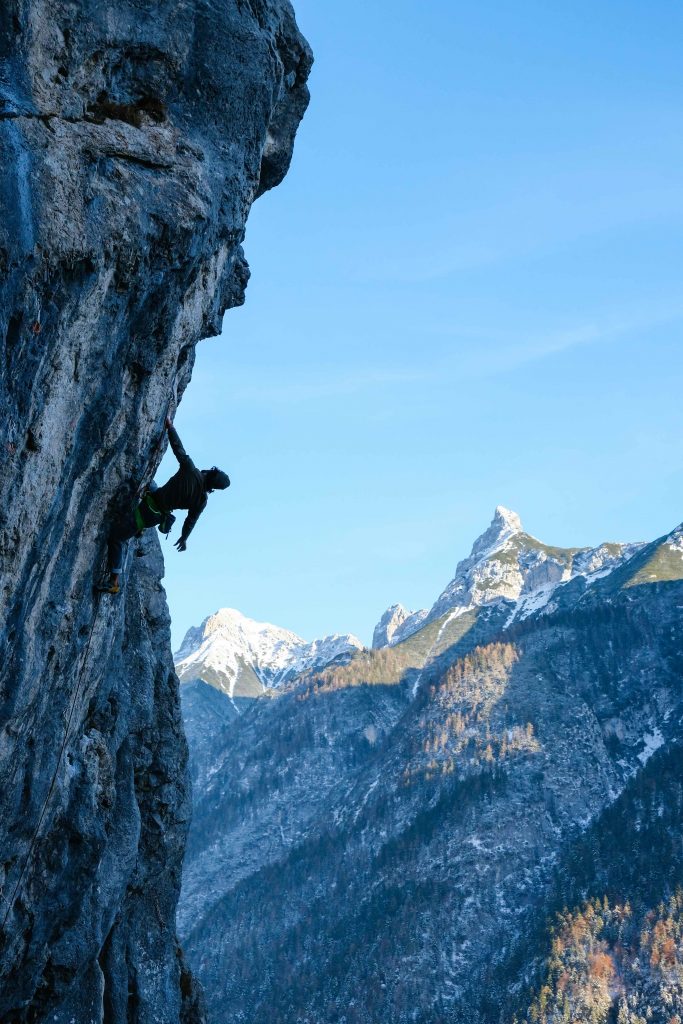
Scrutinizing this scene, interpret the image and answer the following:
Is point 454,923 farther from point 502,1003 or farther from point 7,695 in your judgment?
point 7,695

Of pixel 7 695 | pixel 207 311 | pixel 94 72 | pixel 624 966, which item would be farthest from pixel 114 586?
pixel 624 966

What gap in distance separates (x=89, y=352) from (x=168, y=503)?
4256 millimetres

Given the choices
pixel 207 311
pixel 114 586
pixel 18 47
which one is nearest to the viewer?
pixel 18 47

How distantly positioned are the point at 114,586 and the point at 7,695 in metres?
3.63

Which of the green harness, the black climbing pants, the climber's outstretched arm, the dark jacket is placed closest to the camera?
the black climbing pants

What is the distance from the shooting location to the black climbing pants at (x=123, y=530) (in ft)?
63.8

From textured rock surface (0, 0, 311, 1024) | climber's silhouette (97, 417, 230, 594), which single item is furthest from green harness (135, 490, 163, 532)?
textured rock surface (0, 0, 311, 1024)

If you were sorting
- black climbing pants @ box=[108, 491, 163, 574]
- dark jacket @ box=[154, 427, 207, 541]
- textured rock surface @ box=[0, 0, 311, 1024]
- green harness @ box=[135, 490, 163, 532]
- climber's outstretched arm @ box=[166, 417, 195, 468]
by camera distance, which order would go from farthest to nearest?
climber's outstretched arm @ box=[166, 417, 195, 468] → dark jacket @ box=[154, 427, 207, 541] → green harness @ box=[135, 490, 163, 532] → black climbing pants @ box=[108, 491, 163, 574] → textured rock surface @ box=[0, 0, 311, 1024]

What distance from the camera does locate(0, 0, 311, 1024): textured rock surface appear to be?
15.4m

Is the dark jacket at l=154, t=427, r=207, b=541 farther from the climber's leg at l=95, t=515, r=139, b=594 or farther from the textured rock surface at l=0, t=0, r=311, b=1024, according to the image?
the climber's leg at l=95, t=515, r=139, b=594

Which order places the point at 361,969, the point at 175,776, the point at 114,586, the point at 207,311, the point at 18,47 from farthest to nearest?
the point at 361,969 < the point at 175,776 < the point at 207,311 < the point at 114,586 < the point at 18,47

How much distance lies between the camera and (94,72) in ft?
58.3

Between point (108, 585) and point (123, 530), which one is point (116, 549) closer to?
point (123, 530)

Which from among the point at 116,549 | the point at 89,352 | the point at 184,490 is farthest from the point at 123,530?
the point at 89,352
